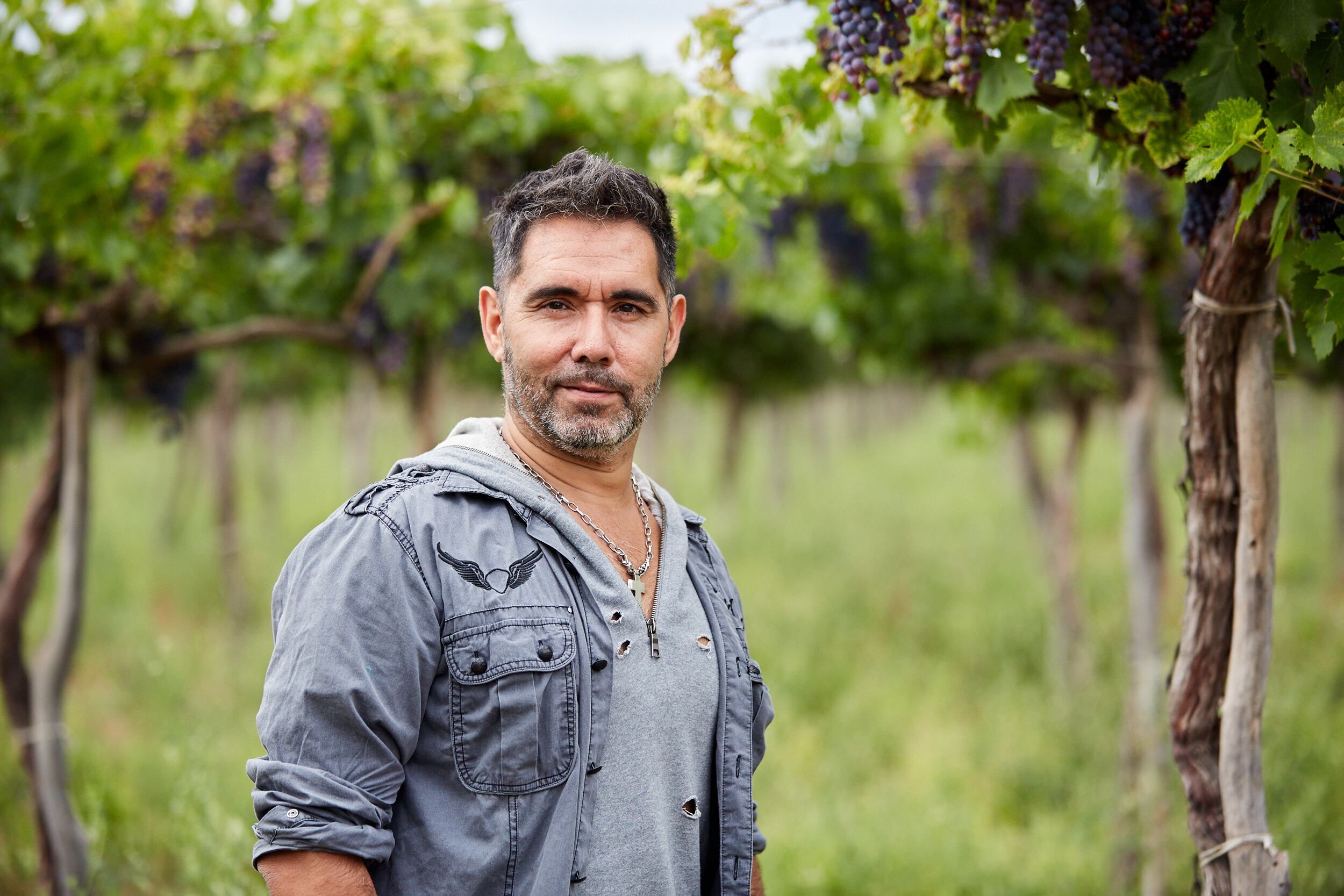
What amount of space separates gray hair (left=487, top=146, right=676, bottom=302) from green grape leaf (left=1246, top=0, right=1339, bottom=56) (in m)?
0.96

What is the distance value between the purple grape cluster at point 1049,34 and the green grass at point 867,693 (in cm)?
294

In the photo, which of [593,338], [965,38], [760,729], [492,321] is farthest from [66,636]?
[965,38]

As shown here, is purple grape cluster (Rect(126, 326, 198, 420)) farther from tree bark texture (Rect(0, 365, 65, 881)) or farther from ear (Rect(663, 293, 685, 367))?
ear (Rect(663, 293, 685, 367))

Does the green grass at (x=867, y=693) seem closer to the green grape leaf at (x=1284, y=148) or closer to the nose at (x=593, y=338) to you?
the nose at (x=593, y=338)

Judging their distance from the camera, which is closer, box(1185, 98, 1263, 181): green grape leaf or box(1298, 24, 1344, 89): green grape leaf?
box(1185, 98, 1263, 181): green grape leaf

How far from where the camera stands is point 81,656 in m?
8.13

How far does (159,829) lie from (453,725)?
14.6 feet

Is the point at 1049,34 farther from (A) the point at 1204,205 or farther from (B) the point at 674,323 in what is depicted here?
(B) the point at 674,323

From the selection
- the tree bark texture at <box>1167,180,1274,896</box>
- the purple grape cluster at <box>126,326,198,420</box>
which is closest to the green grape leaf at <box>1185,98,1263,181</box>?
the tree bark texture at <box>1167,180,1274,896</box>

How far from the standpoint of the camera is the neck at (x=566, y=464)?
1.79m

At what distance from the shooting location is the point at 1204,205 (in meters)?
1.97

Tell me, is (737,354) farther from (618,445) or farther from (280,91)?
(618,445)

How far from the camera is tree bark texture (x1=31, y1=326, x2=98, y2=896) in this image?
146 inches

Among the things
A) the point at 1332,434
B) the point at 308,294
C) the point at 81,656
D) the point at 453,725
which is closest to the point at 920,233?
the point at 308,294
